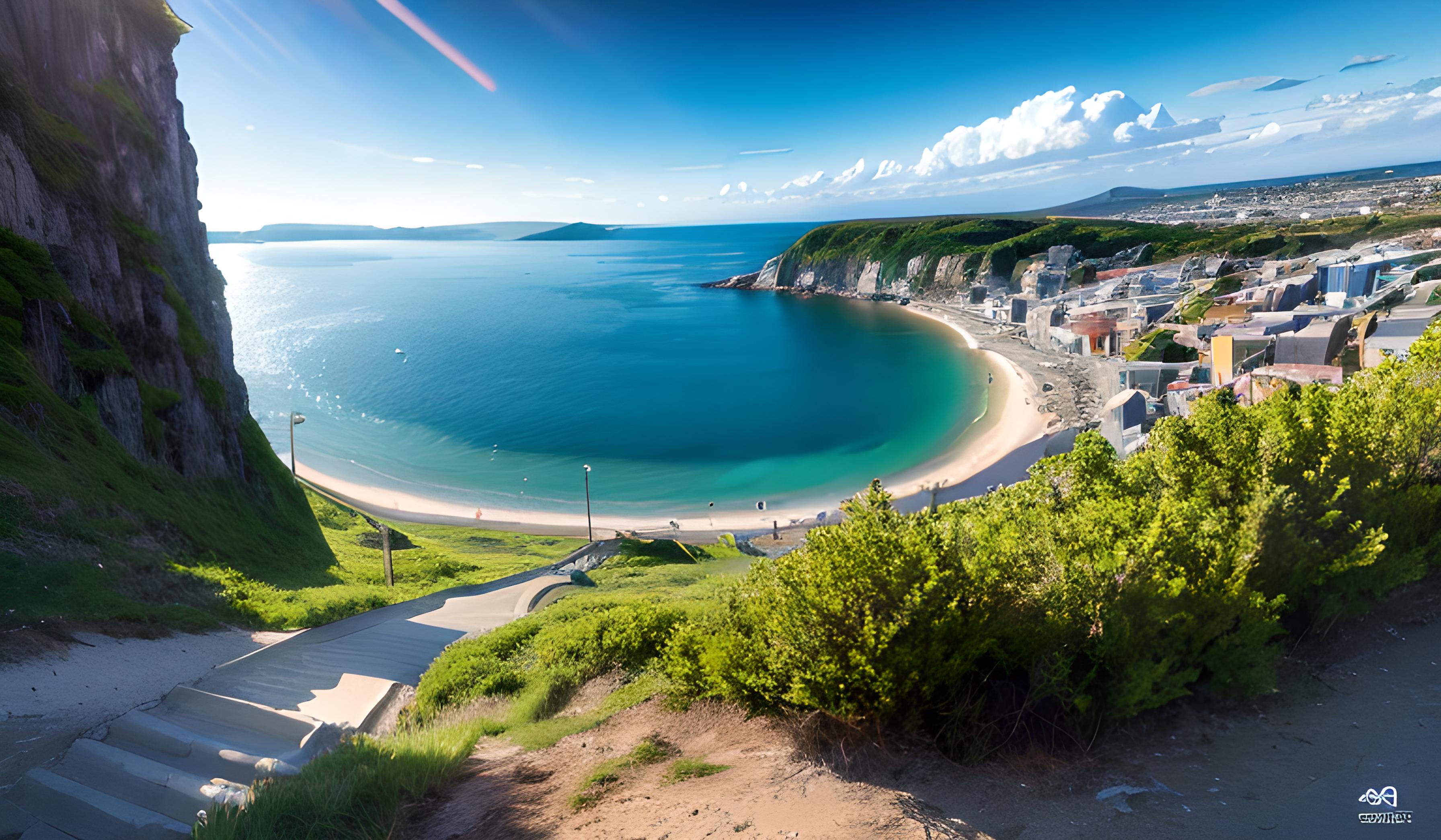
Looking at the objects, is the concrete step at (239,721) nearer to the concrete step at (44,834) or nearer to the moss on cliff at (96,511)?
the concrete step at (44,834)

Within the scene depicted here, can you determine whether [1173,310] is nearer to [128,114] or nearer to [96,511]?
[128,114]

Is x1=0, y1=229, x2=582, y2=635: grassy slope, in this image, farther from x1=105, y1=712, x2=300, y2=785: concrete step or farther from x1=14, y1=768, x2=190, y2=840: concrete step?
x1=14, y1=768, x2=190, y2=840: concrete step

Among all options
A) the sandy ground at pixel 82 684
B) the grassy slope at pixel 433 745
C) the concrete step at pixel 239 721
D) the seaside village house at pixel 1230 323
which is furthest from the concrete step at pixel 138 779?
the seaside village house at pixel 1230 323

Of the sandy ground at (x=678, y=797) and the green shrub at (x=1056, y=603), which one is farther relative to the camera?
the green shrub at (x=1056, y=603)

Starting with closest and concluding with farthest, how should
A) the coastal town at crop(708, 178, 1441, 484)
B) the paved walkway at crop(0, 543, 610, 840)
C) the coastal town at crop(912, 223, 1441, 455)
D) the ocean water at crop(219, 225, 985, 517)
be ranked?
1. the paved walkway at crop(0, 543, 610, 840)
2. the coastal town at crop(912, 223, 1441, 455)
3. the coastal town at crop(708, 178, 1441, 484)
4. the ocean water at crop(219, 225, 985, 517)

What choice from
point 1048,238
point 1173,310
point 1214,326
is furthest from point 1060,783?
point 1048,238

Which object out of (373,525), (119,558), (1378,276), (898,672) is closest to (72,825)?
(898,672)

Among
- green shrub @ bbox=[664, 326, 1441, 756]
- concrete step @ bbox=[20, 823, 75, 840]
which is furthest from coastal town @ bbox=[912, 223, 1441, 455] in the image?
concrete step @ bbox=[20, 823, 75, 840]
